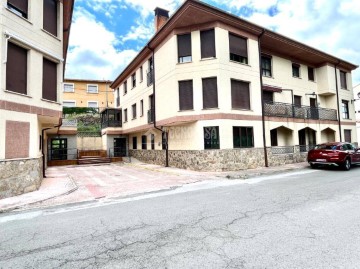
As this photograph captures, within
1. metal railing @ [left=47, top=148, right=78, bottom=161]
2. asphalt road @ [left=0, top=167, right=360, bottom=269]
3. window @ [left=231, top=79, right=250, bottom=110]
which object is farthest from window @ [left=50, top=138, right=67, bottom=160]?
asphalt road @ [left=0, top=167, right=360, bottom=269]

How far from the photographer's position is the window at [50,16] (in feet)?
34.7

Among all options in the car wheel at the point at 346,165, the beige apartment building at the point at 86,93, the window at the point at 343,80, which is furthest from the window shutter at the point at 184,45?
the beige apartment building at the point at 86,93

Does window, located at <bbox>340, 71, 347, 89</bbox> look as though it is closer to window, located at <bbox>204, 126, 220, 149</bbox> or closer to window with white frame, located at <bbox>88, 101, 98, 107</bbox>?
window, located at <bbox>204, 126, 220, 149</bbox>

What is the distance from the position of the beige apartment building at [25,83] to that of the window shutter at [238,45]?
33.7 ft

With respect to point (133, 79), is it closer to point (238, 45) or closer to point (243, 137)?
point (238, 45)

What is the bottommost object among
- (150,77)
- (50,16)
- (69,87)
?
(150,77)

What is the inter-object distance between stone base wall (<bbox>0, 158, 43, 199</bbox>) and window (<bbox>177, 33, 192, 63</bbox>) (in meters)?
10.5

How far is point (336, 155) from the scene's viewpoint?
13.4 meters

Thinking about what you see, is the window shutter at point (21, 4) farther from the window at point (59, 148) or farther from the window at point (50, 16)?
the window at point (59, 148)

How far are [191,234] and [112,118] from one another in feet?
78.6

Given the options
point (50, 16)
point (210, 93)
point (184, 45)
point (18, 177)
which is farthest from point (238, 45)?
point (18, 177)

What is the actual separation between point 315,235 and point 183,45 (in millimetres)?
13721

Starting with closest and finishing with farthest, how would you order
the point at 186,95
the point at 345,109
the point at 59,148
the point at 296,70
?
the point at 186,95 → the point at 296,70 → the point at 59,148 → the point at 345,109

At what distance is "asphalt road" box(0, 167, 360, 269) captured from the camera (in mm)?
3312
